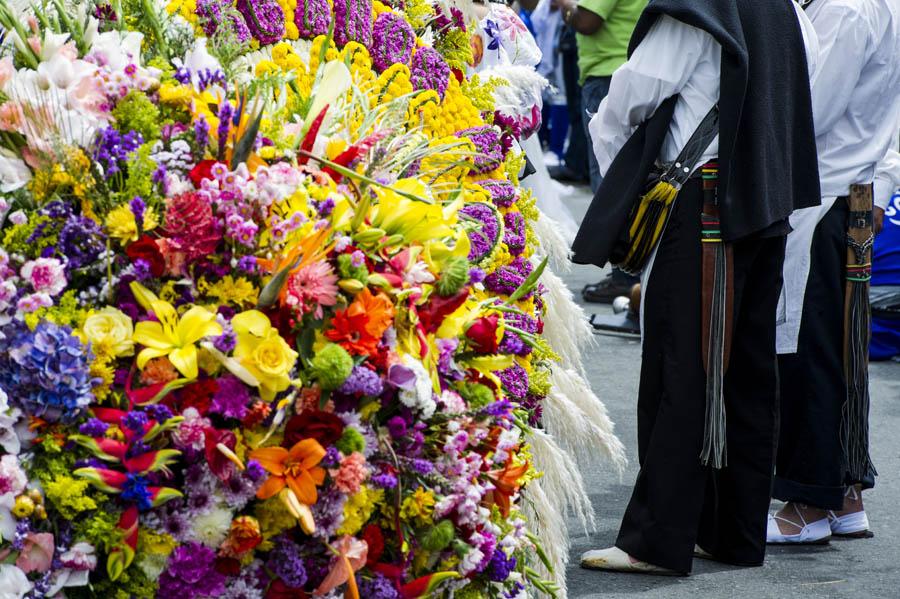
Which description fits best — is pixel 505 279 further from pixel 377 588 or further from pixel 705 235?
pixel 377 588

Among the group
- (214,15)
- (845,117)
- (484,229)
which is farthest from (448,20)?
(845,117)

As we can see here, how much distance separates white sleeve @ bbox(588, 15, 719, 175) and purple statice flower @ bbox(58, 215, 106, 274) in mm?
1909

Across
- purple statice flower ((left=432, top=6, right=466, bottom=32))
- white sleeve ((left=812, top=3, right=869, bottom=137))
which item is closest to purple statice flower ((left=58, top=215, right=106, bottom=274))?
purple statice flower ((left=432, top=6, right=466, bottom=32))

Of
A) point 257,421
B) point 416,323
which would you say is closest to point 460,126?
point 416,323

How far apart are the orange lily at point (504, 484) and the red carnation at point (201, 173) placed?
0.60 meters

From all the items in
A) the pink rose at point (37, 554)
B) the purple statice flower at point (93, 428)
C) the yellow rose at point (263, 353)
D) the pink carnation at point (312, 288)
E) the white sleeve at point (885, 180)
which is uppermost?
the pink carnation at point (312, 288)

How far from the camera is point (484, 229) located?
2578 mm

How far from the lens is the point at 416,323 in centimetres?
180

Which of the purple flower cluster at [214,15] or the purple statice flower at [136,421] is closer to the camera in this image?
the purple statice flower at [136,421]

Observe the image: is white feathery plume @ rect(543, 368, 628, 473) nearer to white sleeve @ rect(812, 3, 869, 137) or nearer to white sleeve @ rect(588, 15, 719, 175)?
white sleeve @ rect(588, 15, 719, 175)

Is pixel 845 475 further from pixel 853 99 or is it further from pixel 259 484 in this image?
pixel 259 484

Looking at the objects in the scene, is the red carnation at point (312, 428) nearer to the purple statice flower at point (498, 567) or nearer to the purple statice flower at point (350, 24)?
the purple statice flower at point (498, 567)

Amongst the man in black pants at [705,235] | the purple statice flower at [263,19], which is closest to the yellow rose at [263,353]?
the purple statice flower at [263,19]

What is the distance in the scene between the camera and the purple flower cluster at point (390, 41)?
2746 millimetres
